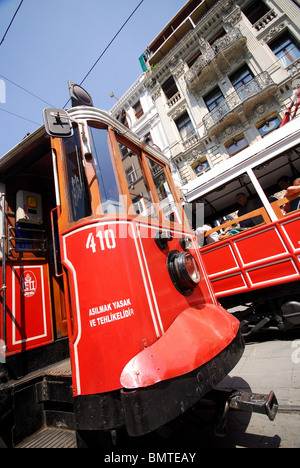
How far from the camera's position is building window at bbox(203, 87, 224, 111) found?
13048mm

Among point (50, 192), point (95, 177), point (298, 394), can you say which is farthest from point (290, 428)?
point (50, 192)

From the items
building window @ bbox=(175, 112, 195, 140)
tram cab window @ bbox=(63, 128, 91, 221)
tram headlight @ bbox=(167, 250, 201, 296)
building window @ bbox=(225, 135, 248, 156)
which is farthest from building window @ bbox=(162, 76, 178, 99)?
tram headlight @ bbox=(167, 250, 201, 296)

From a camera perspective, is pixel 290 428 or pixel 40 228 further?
pixel 40 228

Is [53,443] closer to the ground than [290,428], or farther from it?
farther from it

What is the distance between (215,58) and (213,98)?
210 centimetres

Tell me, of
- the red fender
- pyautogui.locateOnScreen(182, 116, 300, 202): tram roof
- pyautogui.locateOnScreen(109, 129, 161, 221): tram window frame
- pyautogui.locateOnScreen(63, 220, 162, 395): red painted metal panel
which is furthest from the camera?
pyautogui.locateOnScreen(182, 116, 300, 202): tram roof

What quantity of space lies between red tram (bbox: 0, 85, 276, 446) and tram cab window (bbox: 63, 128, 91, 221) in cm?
1

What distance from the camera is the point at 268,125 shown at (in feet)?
36.4

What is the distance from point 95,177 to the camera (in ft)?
6.88

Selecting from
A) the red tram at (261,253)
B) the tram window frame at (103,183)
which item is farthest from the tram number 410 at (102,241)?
the red tram at (261,253)

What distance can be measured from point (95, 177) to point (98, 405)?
1.90m

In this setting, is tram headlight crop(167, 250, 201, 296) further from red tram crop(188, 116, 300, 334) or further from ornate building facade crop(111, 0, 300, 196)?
ornate building facade crop(111, 0, 300, 196)

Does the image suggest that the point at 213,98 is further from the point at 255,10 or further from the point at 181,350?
the point at 181,350
